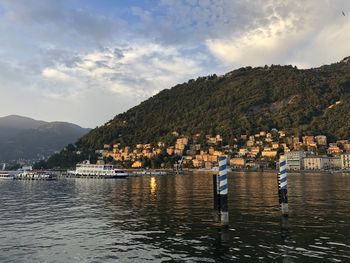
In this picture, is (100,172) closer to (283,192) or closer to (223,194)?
(283,192)

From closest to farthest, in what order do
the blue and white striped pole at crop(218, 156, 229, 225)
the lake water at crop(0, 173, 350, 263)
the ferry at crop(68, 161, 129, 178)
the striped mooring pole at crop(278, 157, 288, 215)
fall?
the lake water at crop(0, 173, 350, 263) < the blue and white striped pole at crop(218, 156, 229, 225) < the striped mooring pole at crop(278, 157, 288, 215) < the ferry at crop(68, 161, 129, 178)

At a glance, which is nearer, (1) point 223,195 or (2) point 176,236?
(2) point 176,236

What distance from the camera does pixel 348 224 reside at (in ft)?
106

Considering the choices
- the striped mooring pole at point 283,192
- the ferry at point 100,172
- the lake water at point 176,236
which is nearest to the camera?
the lake water at point 176,236

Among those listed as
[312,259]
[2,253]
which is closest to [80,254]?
[2,253]

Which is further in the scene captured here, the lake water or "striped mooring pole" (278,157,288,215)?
"striped mooring pole" (278,157,288,215)

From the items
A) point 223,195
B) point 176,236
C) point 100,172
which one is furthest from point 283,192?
point 100,172

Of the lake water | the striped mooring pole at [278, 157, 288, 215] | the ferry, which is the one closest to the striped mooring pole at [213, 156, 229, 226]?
the lake water

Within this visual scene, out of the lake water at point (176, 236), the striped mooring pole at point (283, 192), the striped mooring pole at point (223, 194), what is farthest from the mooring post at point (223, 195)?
the striped mooring pole at point (283, 192)

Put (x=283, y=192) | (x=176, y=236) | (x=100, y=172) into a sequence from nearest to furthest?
1. (x=176, y=236)
2. (x=283, y=192)
3. (x=100, y=172)

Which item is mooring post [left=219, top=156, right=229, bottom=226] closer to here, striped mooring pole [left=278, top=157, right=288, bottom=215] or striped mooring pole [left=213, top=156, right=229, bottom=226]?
striped mooring pole [left=213, top=156, right=229, bottom=226]

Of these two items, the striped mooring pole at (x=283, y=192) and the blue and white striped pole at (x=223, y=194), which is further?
the striped mooring pole at (x=283, y=192)

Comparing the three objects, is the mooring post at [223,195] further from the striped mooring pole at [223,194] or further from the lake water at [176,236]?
the lake water at [176,236]

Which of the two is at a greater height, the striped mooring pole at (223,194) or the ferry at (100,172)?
the ferry at (100,172)
